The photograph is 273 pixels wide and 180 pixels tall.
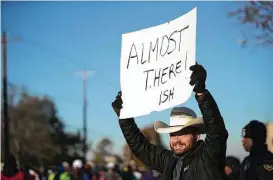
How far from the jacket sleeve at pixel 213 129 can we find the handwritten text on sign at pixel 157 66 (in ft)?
0.47

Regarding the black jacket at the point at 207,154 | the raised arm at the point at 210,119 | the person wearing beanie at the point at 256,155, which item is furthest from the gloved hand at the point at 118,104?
the person wearing beanie at the point at 256,155

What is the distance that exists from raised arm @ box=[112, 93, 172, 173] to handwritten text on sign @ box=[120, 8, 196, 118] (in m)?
0.17

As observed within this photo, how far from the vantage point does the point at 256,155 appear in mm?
5652

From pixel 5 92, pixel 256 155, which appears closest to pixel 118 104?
pixel 256 155

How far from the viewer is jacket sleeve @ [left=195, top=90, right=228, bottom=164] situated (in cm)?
343

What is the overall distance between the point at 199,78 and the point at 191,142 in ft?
1.75

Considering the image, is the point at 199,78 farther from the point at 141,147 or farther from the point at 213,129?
the point at 141,147

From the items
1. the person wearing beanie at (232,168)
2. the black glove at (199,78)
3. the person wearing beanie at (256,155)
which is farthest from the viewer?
the person wearing beanie at (232,168)

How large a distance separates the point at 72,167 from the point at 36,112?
1379 inches

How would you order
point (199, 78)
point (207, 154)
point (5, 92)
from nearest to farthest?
point (199, 78)
point (207, 154)
point (5, 92)

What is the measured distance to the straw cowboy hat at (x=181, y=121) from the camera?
3764 mm

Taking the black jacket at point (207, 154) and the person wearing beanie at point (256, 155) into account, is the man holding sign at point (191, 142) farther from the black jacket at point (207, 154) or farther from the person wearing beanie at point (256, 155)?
the person wearing beanie at point (256, 155)

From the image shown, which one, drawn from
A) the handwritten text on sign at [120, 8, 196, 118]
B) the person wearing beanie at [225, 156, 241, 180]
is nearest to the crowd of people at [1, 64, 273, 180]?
the handwritten text on sign at [120, 8, 196, 118]

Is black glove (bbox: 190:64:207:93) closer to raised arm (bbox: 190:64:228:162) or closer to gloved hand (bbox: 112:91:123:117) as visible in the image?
raised arm (bbox: 190:64:228:162)
